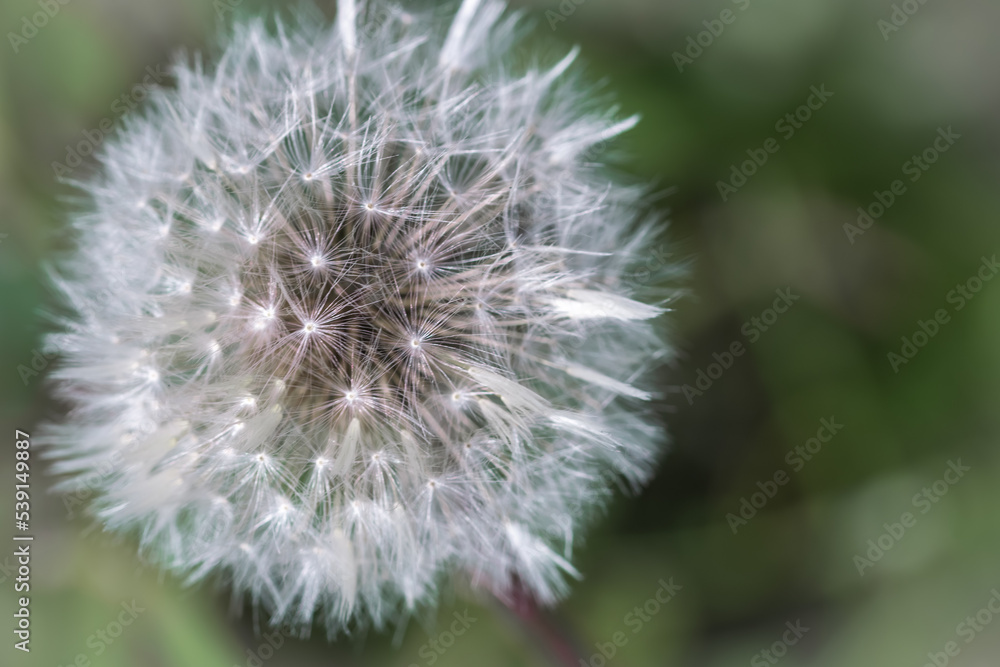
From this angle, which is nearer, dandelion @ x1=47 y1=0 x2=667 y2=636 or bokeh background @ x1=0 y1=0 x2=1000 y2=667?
dandelion @ x1=47 y1=0 x2=667 y2=636

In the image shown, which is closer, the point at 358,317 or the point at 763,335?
the point at 358,317

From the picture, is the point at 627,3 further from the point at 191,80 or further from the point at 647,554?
the point at 647,554

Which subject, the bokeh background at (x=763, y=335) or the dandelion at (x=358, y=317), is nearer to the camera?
the dandelion at (x=358, y=317)

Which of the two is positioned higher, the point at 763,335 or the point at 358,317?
the point at 763,335
